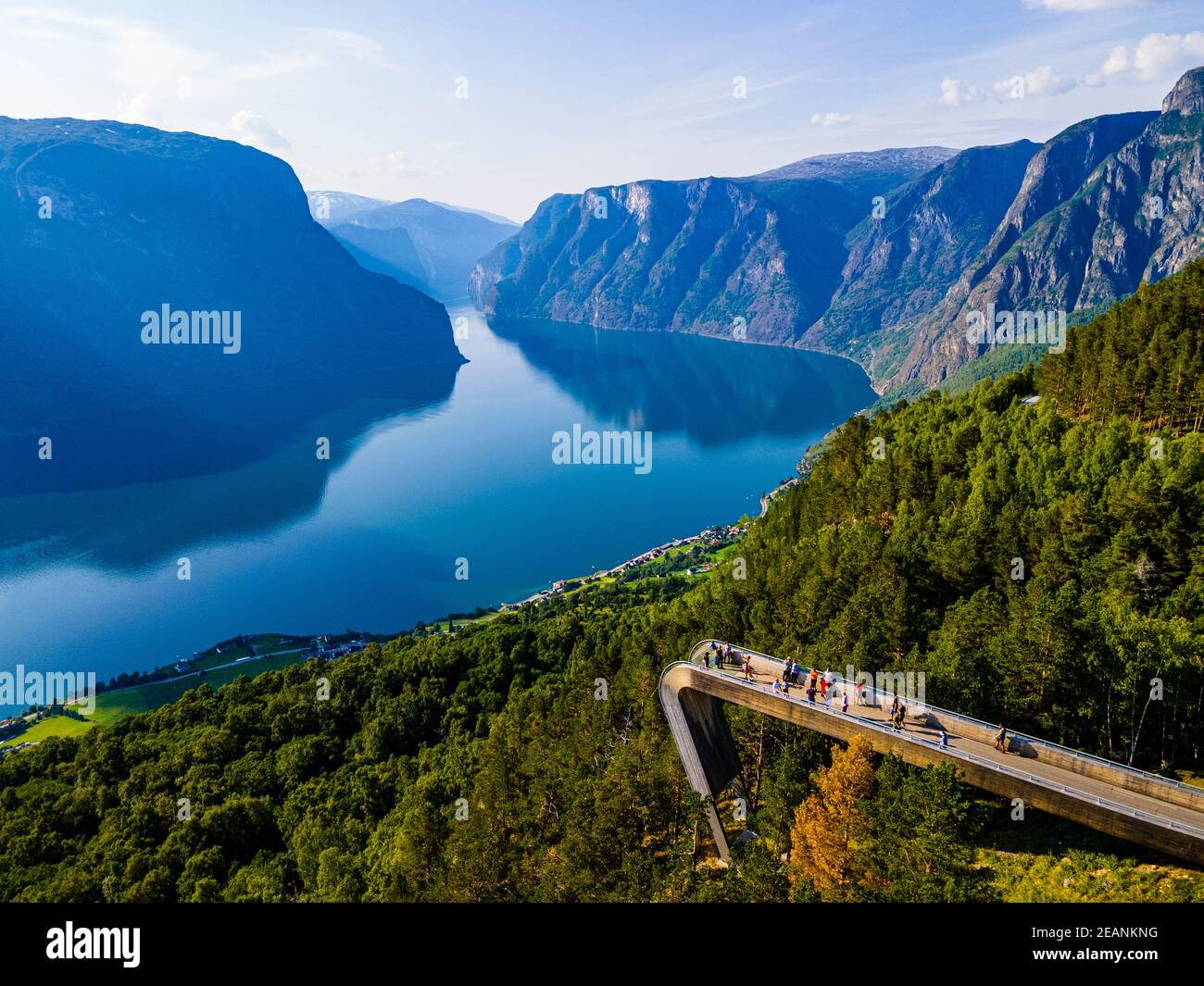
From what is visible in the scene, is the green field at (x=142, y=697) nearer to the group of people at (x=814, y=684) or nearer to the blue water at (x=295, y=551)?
the blue water at (x=295, y=551)

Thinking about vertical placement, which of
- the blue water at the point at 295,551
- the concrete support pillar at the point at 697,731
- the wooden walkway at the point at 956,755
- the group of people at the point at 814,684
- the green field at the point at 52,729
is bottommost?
the green field at the point at 52,729

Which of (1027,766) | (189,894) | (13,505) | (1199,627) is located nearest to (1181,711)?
(1199,627)

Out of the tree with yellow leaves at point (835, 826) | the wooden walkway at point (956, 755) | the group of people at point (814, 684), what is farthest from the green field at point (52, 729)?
the tree with yellow leaves at point (835, 826)

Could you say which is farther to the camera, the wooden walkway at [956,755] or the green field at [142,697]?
the green field at [142,697]

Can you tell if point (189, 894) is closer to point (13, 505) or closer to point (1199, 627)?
point (1199, 627)

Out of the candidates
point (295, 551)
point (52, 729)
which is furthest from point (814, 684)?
point (295, 551)

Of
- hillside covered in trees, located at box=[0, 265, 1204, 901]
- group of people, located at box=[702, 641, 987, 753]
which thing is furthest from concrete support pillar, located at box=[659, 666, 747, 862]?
group of people, located at box=[702, 641, 987, 753]

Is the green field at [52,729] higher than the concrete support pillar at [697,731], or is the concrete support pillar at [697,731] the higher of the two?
the concrete support pillar at [697,731]
